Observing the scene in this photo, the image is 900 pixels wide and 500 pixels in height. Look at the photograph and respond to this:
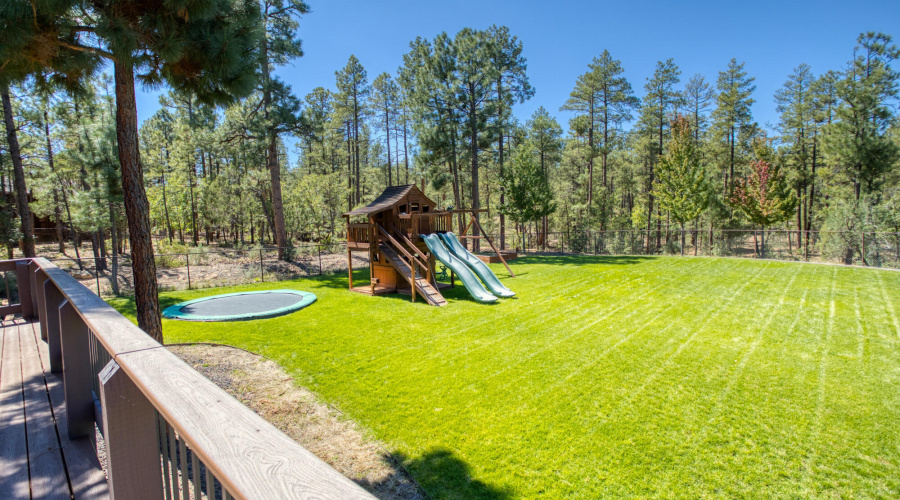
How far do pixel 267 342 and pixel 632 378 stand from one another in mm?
6139

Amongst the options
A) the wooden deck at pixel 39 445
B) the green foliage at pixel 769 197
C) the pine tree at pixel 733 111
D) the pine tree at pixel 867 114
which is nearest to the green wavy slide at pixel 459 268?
the wooden deck at pixel 39 445

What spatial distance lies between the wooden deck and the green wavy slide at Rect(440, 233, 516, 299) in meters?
8.90

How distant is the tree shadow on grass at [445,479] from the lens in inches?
136

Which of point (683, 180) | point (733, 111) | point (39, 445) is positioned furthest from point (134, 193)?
point (733, 111)

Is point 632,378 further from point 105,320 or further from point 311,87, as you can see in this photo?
point 311,87

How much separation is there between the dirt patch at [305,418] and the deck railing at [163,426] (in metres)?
1.28

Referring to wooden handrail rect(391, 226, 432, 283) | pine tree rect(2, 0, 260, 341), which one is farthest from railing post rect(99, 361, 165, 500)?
wooden handrail rect(391, 226, 432, 283)

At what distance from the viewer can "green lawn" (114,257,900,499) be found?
12.3ft

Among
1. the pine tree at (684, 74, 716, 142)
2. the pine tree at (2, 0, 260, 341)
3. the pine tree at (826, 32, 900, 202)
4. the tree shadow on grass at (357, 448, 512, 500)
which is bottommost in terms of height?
the tree shadow on grass at (357, 448, 512, 500)

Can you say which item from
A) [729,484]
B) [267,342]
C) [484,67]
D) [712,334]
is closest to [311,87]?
[484,67]

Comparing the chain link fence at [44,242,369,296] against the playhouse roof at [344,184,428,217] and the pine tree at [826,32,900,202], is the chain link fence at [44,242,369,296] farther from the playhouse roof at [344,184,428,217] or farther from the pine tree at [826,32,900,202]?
the pine tree at [826,32,900,202]

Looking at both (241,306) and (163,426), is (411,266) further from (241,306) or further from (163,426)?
(163,426)

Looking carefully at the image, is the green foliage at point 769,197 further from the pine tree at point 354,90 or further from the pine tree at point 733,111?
the pine tree at point 354,90

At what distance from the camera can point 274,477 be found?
723 mm
